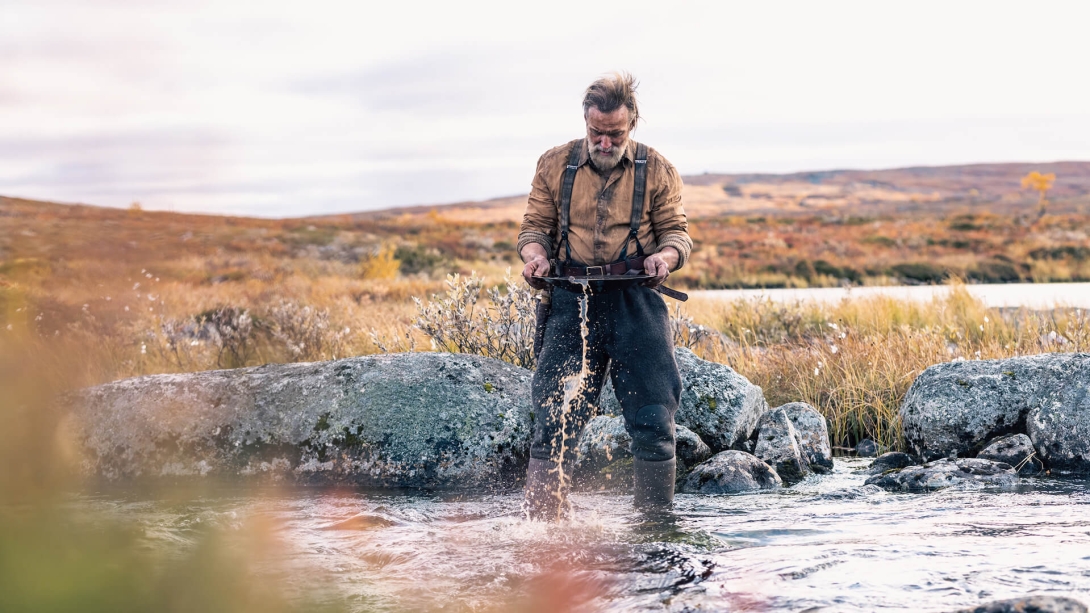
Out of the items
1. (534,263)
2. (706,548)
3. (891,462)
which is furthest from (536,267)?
(891,462)

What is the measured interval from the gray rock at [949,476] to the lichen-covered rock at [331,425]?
7.67 feet

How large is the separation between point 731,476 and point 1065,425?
219 cm

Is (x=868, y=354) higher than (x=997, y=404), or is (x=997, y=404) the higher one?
(x=868, y=354)

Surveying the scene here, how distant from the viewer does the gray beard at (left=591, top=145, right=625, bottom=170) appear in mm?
4305

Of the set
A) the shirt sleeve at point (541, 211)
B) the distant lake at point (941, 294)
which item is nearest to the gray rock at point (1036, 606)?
the shirt sleeve at point (541, 211)

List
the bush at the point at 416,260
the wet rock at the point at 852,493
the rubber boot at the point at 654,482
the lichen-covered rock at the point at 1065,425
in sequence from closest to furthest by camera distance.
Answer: the rubber boot at the point at 654,482, the wet rock at the point at 852,493, the lichen-covered rock at the point at 1065,425, the bush at the point at 416,260

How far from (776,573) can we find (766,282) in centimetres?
2564

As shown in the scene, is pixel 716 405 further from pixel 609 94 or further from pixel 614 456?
pixel 609 94

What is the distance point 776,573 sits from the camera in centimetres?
396

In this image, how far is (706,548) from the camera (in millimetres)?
4410

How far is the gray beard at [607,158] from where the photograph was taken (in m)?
4.30

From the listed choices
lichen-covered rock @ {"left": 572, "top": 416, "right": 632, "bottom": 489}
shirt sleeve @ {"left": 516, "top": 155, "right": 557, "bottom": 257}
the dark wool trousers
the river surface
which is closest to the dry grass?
the river surface

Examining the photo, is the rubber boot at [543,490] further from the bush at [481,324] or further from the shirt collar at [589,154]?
the bush at [481,324]

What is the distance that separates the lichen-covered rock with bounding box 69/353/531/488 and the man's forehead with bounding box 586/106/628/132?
2554 millimetres
